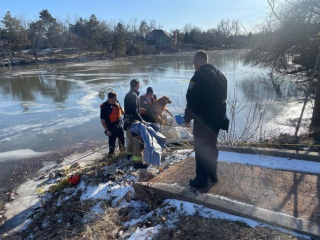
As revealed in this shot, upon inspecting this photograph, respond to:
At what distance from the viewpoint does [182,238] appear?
266 cm

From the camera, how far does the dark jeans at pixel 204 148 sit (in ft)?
10.9

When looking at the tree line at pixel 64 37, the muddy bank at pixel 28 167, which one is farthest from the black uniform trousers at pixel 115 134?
the tree line at pixel 64 37

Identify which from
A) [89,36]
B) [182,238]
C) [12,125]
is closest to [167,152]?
[182,238]

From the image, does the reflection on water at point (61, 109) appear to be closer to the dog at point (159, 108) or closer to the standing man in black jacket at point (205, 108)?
the dog at point (159, 108)

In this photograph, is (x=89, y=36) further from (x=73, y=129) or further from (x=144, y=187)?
(x=144, y=187)

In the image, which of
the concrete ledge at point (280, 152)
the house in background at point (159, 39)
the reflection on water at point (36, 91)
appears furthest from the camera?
the house in background at point (159, 39)

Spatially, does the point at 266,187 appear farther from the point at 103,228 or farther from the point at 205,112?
the point at 103,228

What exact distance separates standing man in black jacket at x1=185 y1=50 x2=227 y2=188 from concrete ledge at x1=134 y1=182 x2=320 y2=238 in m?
0.29

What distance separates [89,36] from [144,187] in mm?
60025

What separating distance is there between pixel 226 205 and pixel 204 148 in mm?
764

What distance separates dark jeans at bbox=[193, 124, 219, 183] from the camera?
332 centimetres

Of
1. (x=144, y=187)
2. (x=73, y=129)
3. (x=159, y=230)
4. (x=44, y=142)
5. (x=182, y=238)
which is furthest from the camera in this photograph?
(x=73, y=129)

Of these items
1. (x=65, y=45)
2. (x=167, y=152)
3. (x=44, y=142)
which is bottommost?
(x=44, y=142)

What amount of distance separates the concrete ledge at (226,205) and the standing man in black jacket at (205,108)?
293 millimetres
